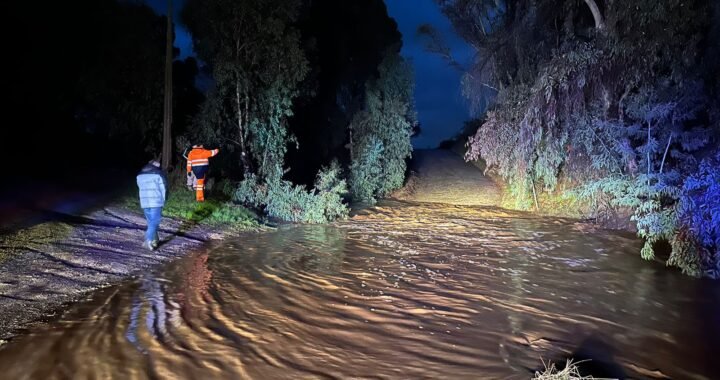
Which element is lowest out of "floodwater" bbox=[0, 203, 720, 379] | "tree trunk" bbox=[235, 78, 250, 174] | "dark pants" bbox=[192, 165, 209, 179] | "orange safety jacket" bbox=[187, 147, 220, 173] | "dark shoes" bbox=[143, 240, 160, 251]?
"floodwater" bbox=[0, 203, 720, 379]

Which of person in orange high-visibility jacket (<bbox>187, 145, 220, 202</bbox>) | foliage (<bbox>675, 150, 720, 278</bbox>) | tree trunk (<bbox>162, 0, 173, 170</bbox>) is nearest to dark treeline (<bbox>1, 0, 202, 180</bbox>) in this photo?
tree trunk (<bbox>162, 0, 173, 170</bbox>)

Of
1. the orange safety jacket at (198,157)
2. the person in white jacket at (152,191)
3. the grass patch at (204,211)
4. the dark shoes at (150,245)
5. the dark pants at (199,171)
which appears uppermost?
the orange safety jacket at (198,157)

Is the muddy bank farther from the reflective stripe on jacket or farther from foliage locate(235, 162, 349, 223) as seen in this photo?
foliage locate(235, 162, 349, 223)

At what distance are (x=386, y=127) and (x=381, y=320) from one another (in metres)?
16.1

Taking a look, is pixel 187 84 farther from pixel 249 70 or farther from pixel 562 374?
pixel 562 374

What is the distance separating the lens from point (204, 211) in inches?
485

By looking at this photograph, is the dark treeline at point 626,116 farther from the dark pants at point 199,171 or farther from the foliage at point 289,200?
the dark pants at point 199,171

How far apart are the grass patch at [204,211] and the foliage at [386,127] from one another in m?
7.95

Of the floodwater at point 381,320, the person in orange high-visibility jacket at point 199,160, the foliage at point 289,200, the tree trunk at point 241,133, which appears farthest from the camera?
the tree trunk at point 241,133

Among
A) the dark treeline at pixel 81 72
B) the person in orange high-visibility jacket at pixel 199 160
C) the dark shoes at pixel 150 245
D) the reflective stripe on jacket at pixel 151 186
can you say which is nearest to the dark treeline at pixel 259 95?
the dark treeline at pixel 81 72

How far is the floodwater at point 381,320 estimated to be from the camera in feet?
14.0

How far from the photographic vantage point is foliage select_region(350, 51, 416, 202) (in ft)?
66.6

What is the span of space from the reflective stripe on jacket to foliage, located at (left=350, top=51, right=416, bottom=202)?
1203cm

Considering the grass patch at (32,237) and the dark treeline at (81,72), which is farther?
the dark treeline at (81,72)
